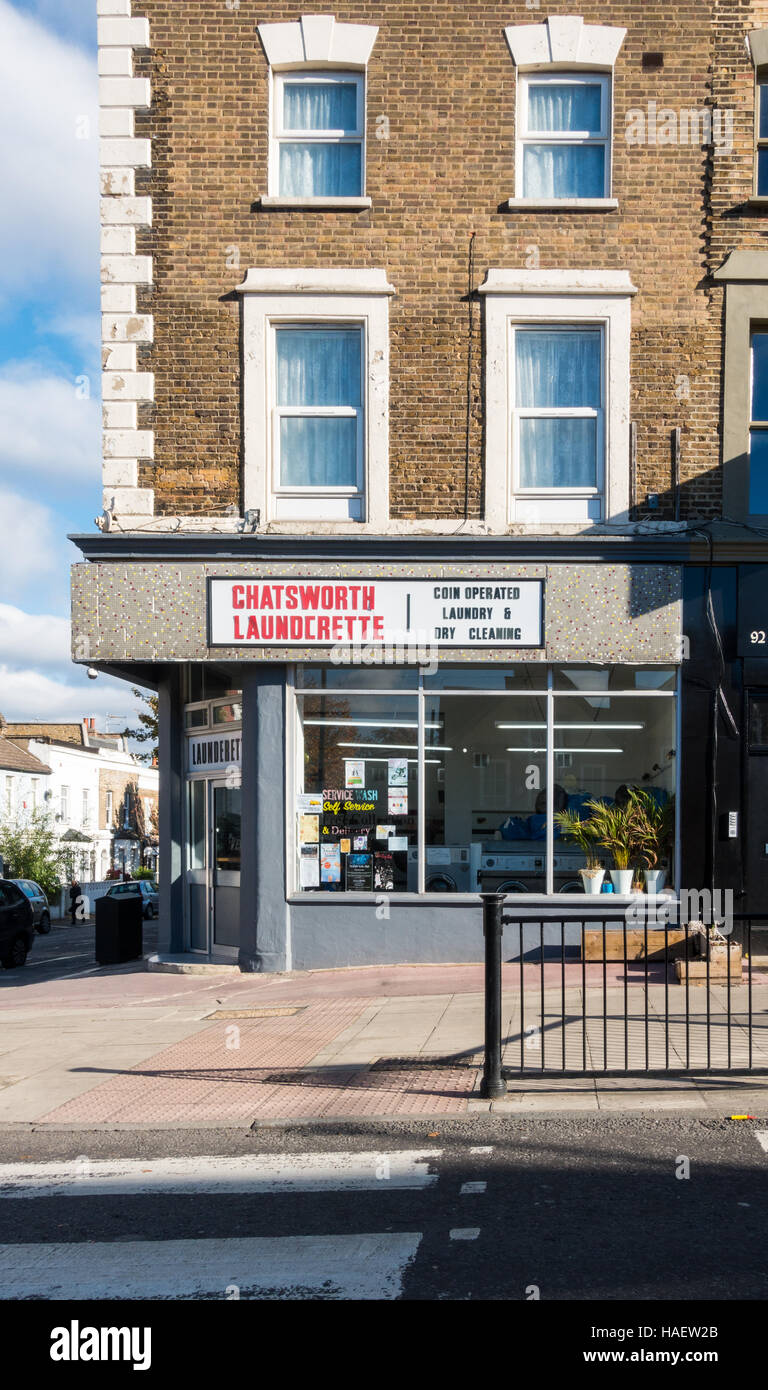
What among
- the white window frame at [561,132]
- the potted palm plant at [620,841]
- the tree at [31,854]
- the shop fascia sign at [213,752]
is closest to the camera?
the potted palm plant at [620,841]

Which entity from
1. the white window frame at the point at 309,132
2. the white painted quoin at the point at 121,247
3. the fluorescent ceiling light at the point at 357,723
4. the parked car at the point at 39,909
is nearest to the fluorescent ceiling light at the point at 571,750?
the fluorescent ceiling light at the point at 357,723

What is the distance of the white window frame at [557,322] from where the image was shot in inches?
536

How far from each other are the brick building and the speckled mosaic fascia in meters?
0.04

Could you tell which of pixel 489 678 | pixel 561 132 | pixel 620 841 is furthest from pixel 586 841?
pixel 561 132

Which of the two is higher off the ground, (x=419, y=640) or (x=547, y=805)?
(x=419, y=640)

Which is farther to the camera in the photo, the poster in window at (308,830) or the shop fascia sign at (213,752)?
the shop fascia sign at (213,752)

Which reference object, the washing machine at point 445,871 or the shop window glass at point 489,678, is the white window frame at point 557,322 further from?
the washing machine at point 445,871

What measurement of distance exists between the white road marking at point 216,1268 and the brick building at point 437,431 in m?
8.50

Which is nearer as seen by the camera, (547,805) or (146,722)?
(547,805)

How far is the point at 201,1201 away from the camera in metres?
6.01

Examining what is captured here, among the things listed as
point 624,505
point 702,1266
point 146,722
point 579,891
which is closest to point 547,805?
point 579,891

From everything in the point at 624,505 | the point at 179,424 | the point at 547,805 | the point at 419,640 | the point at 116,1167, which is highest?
the point at 179,424

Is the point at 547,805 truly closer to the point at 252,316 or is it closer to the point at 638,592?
the point at 638,592
